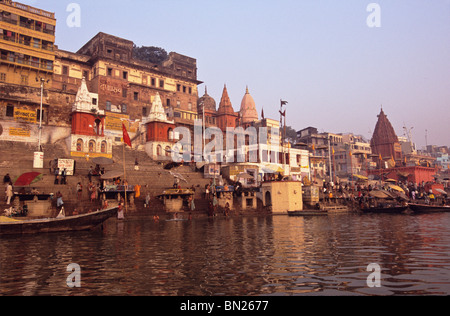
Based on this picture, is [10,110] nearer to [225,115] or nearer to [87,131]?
[87,131]

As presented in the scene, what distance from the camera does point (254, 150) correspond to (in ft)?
163

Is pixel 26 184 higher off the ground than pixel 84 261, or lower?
higher

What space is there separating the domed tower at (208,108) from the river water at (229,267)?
4450 centimetres

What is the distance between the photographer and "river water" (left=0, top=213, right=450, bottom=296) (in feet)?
21.1

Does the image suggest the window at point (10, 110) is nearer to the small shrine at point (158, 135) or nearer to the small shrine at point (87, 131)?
the small shrine at point (87, 131)

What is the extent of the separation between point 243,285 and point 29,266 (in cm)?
618

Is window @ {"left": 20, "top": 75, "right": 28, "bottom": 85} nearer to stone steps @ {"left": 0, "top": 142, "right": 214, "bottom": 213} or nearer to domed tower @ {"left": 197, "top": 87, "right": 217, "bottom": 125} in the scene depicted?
stone steps @ {"left": 0, "top": 142, "right": 214, "bottom": 213}

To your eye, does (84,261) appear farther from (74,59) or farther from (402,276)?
(74,59)

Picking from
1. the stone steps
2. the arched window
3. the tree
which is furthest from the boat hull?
the tree

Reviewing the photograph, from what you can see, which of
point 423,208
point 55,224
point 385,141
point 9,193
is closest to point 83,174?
point 9,193

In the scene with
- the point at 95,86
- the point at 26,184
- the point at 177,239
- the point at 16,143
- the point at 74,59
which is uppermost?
the point at 74,59

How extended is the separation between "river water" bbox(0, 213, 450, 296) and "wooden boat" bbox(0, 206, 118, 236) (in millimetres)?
2303

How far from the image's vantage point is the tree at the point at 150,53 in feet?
A: 238
